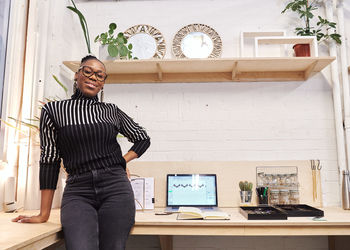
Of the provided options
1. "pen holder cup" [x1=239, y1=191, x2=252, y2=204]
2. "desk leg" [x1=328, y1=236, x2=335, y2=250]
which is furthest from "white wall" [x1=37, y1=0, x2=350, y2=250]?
"pen holder cup" [x1=239, y1=191, x2=252, y2=204]

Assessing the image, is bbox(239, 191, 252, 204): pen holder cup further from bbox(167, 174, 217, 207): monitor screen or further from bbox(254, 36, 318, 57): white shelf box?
bbox(254, 36, 318, 57): white shelf box

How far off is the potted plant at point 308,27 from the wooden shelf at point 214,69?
142 millimetres

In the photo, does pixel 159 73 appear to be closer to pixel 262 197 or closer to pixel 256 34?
pixel 256 34

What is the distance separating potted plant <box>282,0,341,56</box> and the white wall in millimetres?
94

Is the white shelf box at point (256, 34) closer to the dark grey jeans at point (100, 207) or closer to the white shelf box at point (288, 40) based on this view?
the white shelf box at point (288, 40)

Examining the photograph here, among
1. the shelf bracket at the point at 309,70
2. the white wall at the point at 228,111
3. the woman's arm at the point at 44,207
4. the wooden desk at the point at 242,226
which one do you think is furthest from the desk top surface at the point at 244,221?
the shelf bracket at the point at 309,70

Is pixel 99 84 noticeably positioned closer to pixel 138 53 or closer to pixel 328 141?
pixel 138 53

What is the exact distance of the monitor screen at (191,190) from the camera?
6.74 feet

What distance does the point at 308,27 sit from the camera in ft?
7.28

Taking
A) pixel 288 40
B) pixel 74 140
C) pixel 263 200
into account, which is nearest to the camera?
pixel 74 140

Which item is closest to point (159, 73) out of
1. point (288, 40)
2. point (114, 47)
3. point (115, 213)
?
point (114, 47)

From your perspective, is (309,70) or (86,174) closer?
(86,174)

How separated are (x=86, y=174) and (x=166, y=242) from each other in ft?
3.20

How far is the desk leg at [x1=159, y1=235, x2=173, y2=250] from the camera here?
2025 mm
